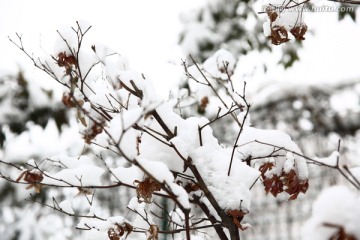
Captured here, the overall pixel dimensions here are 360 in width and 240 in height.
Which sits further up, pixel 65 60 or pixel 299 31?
pixel 299 31

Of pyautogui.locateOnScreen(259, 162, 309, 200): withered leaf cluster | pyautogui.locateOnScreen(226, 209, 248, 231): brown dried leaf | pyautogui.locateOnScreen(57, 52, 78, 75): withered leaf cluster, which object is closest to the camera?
pyautogui.locateOnScreen(226, 209, 248, 231): brown dried leaf

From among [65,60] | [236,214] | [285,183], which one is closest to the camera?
[236,214]

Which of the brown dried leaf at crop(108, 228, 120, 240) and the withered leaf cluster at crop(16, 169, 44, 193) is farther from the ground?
the withered leaf cluster at crop(16, 169, 44, 193)

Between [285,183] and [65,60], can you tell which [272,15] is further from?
[65,60]

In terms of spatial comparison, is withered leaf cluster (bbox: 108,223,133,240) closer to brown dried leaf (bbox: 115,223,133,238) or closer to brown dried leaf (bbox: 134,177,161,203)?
brown dried leaf (bbox: 115,223,133,238)

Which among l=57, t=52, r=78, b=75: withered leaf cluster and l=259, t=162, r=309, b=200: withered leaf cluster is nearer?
l=259, t=162, r=309, b=200: withered leaf cluster

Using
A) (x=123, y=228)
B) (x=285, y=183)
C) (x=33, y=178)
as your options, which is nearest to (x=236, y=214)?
(x=285, y=183)

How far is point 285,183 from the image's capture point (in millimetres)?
1242

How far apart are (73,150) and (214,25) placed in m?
2.43

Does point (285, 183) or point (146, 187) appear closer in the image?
A: point (146, 187)

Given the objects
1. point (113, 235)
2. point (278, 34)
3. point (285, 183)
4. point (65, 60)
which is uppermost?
point (278, 34)

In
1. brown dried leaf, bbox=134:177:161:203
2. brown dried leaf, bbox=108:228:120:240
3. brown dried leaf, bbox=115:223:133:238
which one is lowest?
brown dried leaf, bbox=108:228:120:240

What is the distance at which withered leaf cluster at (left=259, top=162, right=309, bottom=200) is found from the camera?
1225mm

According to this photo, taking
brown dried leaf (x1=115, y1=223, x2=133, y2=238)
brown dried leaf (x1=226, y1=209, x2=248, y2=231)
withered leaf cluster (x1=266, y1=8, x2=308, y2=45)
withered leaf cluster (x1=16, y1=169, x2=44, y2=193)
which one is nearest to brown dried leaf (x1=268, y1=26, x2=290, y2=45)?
withered leaf cluster (x1=266, y1=8, x2=308, y2=45)
